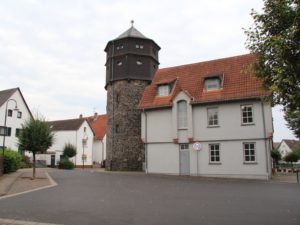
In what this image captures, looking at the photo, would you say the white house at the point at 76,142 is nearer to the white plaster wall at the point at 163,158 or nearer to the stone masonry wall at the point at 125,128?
the stone masonry wall at the point at 125,128

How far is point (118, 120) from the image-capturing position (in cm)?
3297

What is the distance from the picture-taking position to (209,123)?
25.4 meters

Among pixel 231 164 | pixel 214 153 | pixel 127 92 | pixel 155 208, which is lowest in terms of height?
pixel 155 208

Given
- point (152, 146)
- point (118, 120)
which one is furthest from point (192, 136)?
point (118, 120)

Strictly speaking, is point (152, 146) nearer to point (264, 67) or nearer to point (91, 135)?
point (264, 67)

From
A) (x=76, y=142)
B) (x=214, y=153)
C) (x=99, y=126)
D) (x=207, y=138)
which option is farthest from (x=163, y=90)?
(x=99, y=126)

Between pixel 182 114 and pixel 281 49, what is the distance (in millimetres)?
18214

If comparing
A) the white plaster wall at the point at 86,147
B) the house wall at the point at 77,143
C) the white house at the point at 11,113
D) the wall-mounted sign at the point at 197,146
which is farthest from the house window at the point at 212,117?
the white plaster wall at the point at 86,147

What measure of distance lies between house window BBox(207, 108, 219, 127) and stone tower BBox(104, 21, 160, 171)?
352 inches

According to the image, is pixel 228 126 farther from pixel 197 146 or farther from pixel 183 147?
pixel 183 147

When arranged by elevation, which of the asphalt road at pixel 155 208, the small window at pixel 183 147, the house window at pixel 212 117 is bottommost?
the asphalt road at pixel 155 208

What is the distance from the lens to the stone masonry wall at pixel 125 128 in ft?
104

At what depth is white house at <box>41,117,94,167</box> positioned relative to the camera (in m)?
53.9

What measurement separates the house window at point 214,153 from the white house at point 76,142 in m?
33.0
